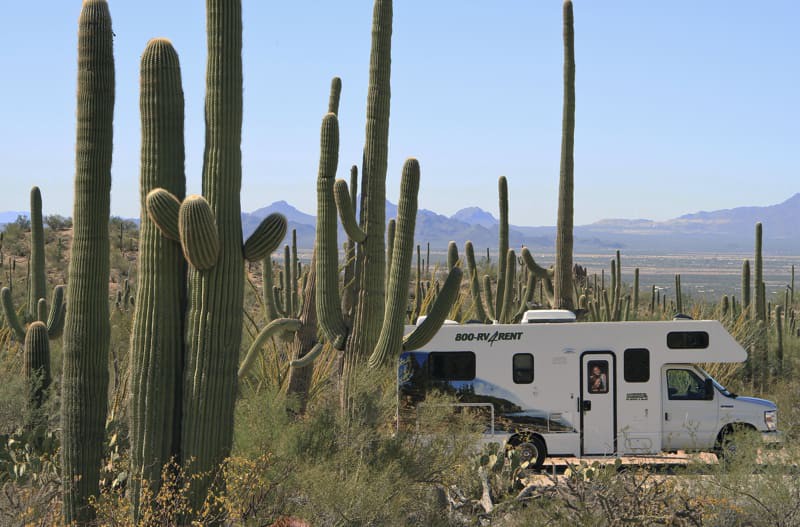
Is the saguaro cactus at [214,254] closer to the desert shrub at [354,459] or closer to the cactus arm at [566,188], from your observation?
the desert shrub at [354,459]

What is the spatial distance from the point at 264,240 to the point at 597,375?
25.0 feet

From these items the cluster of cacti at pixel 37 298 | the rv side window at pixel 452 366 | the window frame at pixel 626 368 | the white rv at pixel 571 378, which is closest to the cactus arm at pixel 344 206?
the white rv at pixel 571 378

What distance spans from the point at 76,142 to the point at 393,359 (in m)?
5.23

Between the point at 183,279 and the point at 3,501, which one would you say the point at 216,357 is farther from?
the point at 3,501

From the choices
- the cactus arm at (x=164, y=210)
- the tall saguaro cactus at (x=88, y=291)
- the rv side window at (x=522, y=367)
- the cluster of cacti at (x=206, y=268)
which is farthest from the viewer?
the rv side window at (x=522, y=367)

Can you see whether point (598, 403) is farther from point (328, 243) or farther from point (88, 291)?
point (88, 291)

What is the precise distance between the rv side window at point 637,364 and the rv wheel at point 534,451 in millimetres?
1808

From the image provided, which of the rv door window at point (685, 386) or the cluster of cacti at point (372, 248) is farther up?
the cluster of cacti at point (372, 248)

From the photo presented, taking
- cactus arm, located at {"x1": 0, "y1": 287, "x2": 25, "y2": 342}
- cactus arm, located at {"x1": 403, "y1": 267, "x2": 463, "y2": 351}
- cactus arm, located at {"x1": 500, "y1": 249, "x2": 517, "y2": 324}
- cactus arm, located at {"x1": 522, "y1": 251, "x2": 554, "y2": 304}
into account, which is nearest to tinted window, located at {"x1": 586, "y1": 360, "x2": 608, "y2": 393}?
cactus arm, located at {"x1": 403, "y1": 267, "x2": 463, "y2": 351}

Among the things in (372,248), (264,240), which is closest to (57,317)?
(372,248)

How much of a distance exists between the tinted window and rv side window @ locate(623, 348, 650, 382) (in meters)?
0.35

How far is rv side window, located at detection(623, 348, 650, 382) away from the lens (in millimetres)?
16484

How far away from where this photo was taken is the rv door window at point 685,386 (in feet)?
55.1

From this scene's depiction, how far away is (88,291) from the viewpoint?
11352 mm
